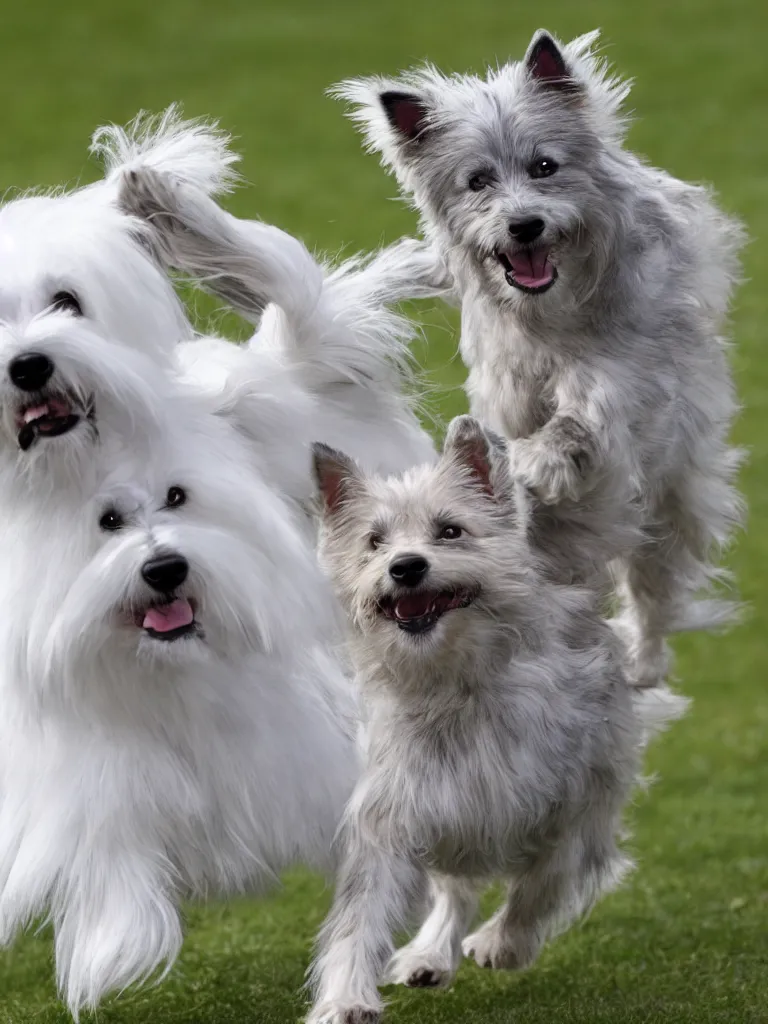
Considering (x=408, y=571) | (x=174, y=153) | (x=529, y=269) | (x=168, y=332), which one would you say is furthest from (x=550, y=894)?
(x=174, y=153)

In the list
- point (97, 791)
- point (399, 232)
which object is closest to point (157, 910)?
point (97, 791)

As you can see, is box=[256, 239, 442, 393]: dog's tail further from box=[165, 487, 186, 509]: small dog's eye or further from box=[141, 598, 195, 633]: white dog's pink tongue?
box=[141, 598, 195, 633]: white dog's pink tongue

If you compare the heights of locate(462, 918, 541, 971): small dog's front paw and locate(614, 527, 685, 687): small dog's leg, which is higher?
locate(614, 527, 685, 687): small dog's leg

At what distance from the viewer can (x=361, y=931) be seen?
4559 mm

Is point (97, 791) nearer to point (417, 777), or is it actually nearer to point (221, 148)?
point (417, 777)

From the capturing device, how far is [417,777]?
4703 mm

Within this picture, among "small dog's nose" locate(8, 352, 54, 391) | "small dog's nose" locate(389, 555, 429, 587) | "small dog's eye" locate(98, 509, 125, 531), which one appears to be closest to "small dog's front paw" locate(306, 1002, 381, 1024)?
"small dog's nose" locate(389, 555, 429, 587)

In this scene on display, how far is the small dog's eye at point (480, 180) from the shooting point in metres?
4.80

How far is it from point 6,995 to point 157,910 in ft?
6.79

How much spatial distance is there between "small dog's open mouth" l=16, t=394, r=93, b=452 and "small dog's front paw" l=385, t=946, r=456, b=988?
1.81m

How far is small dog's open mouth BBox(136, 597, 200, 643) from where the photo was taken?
14.9ft

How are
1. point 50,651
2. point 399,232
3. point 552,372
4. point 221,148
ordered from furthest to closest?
point 399,232 < point 221,148 < point 552,372 < point 50,651

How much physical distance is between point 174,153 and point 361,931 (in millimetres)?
2045

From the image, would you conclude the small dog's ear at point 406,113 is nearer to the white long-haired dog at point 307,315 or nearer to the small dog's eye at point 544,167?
the small dog's eye at point 544,167
